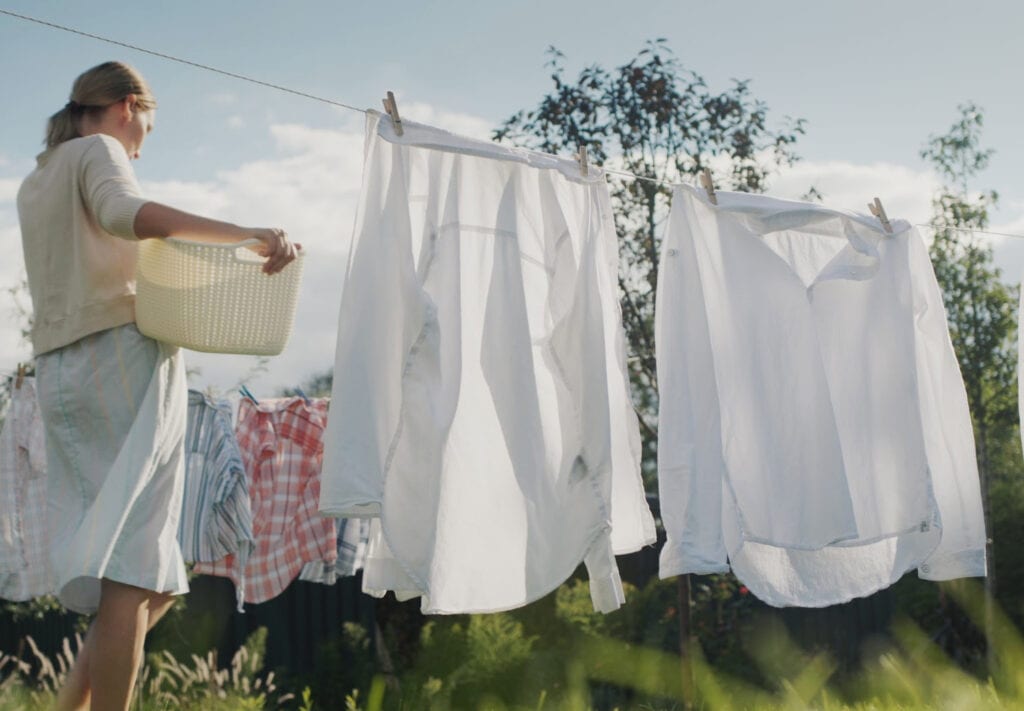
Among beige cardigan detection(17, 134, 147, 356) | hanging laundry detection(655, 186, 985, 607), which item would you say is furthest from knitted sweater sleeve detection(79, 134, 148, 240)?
hanging laundry detection(655, 186, 985, 607)

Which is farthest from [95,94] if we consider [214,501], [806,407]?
[214,501]

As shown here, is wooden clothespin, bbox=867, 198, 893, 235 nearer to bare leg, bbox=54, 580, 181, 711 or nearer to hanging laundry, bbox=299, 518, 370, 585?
bare leg, bbox=54, 580, 181, 711

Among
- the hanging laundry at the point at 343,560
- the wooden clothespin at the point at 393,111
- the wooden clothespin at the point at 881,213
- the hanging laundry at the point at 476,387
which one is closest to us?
the hanging laundry at the point at 476,387

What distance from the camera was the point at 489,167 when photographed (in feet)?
7.97

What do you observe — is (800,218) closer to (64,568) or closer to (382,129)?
(382,129)

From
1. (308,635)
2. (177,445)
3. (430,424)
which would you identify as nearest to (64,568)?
(177,445)

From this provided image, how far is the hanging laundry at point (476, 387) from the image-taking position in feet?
7.00

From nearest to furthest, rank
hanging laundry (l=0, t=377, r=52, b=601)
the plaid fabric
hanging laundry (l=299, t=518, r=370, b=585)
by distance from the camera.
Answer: hanging laundry (l=0, t=377, r=52, b=601)
the plaid fabric
hanging laundry (l=299, t=518, r=370, b=585)

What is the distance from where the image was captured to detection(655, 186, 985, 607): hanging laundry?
8.38ft

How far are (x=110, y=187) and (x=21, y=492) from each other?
103 inches

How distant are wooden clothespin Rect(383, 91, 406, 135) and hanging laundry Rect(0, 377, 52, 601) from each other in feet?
7.37

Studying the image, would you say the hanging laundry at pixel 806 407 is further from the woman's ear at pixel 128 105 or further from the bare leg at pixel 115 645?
the woman's ear at pixel 128 105

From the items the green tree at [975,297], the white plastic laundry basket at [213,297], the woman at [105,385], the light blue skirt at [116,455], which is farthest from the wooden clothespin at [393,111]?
the green tree at [975,297]

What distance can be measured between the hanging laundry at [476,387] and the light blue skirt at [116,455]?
359mm
